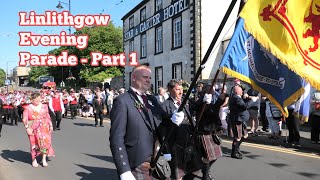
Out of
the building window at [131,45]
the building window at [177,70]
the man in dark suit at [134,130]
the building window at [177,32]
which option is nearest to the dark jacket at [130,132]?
the man in dark suit at [134,130]

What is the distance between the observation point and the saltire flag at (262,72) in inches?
195

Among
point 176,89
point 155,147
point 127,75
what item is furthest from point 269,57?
point 127,75

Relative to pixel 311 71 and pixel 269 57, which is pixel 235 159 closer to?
pixel 269 57

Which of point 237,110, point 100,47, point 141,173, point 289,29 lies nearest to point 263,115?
point 237,110

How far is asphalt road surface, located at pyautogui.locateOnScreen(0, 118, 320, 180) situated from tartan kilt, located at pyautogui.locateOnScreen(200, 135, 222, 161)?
154 cm

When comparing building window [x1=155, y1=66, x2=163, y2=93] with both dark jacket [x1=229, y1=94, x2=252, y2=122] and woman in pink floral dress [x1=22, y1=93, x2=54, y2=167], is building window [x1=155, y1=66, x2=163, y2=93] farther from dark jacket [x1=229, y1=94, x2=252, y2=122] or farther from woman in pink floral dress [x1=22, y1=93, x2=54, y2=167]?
woman in pink floral dress [x1=22, y1=93, x2=54, y2=167]

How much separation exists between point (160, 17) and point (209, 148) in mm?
24109

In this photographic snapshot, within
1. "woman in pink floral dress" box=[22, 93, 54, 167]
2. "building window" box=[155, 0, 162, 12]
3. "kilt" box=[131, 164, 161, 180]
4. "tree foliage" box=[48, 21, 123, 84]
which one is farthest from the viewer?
"tree foliage" box=[48, 21, 123, 84]

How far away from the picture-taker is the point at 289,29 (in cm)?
412

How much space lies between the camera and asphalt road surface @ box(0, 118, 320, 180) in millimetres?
7773

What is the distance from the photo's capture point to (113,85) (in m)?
42.3

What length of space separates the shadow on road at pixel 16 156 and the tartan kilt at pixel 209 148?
5.24m

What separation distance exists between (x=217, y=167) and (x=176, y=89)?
3.30 m

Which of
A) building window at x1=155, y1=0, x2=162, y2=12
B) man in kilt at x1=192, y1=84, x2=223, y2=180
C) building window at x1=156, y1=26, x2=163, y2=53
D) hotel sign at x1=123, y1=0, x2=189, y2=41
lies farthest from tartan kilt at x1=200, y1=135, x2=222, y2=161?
building window at x1=155, y1=0, x2=162, y2=12
